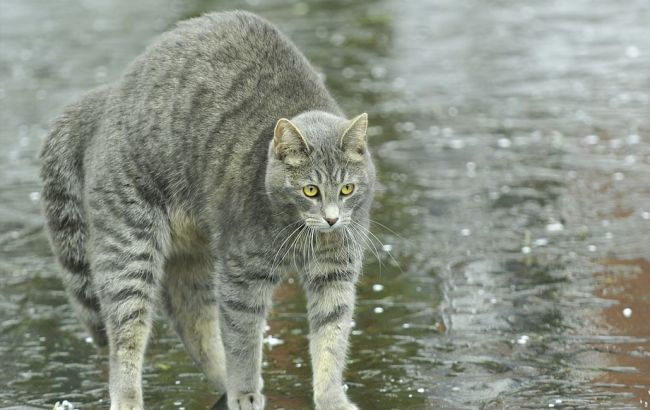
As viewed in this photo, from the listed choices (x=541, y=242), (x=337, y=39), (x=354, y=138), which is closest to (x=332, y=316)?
(x=354, y=138)

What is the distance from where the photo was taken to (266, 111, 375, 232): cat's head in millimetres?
5988

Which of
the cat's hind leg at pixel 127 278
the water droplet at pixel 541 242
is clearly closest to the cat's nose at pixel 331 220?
the cat's hind leg at pixel 127 278

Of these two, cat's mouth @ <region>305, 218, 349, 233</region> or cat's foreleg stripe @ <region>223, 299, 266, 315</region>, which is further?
cat's foreleg stripe @ <region>223, 299, 266, 315</region>

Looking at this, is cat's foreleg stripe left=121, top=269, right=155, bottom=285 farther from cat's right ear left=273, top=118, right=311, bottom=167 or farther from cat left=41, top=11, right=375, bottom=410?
cat's right ear left=273, top=118, right=311, bottom=167

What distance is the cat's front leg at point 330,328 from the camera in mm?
6273

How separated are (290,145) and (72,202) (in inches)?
67.2

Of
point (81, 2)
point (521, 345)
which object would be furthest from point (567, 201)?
point (81, 2)

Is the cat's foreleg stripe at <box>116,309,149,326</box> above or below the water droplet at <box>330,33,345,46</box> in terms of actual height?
above

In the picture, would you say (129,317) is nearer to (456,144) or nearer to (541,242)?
(541,242)

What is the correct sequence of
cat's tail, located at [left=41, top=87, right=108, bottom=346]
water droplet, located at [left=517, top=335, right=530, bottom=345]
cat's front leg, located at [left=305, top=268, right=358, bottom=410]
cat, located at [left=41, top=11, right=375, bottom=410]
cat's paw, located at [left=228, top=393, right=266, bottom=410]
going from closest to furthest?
1. cat, located at [left=41, top=11, right=375, bottom=410]
2. cat's front leg, located at [left=305, top=268, right=358, bottom=410]
3. cat's paw, located at [left=228, top=393, right=266, bottom=410]
4. cat's tail, located at [left=41, top=87, right=108, bottom=346]
5. water droplet, located at [left=517, top=335, right=530, bottom=345]

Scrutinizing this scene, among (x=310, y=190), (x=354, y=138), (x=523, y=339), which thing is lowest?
(x=523, y=339)

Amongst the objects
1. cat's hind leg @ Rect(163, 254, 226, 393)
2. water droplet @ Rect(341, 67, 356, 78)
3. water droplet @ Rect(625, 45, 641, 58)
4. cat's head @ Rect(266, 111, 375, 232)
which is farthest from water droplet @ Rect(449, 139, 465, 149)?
cat's head @ Rect(266, 111, 375, 232)

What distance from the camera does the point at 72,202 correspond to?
7105mm

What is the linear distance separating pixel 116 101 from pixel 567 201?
454 cm
